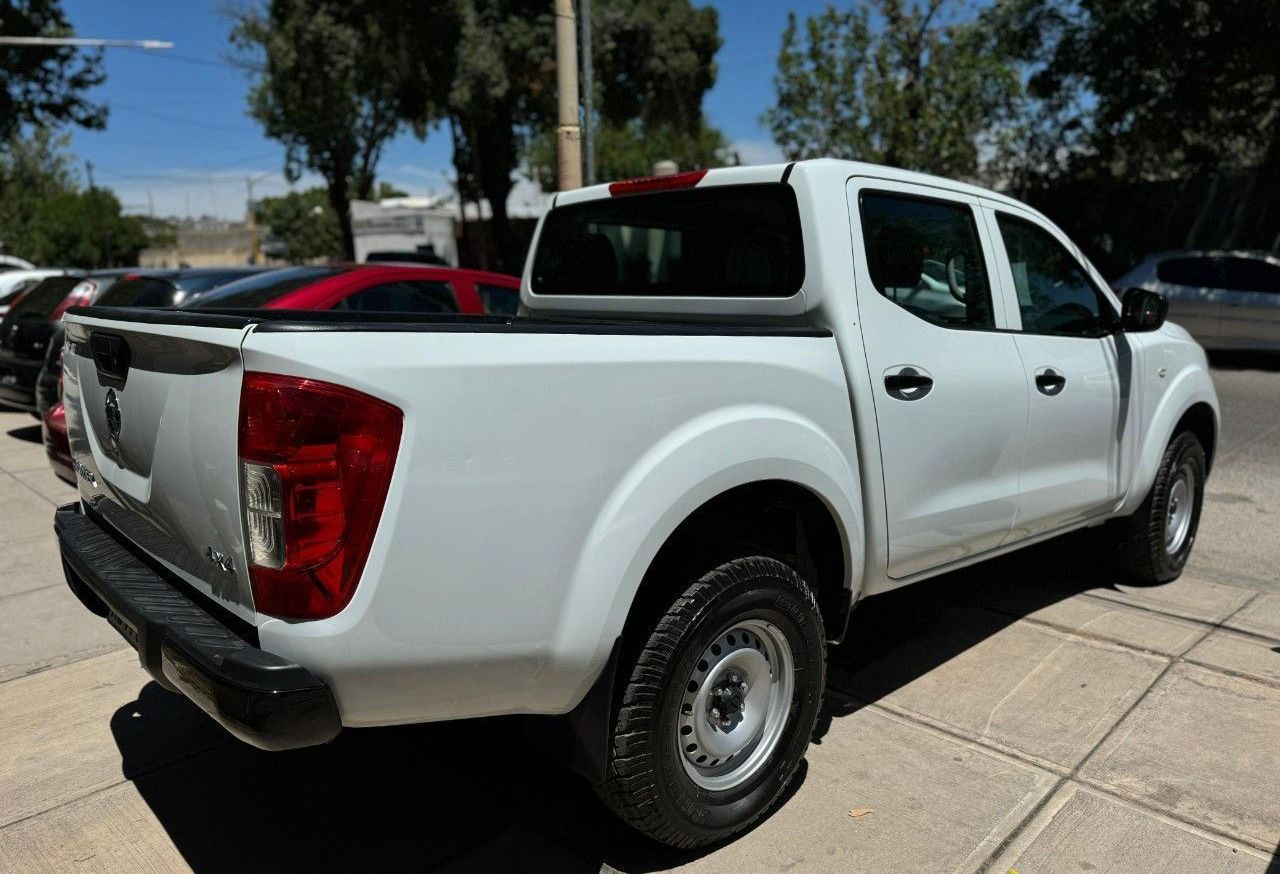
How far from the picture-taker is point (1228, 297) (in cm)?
1358

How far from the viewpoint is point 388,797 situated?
127 inches

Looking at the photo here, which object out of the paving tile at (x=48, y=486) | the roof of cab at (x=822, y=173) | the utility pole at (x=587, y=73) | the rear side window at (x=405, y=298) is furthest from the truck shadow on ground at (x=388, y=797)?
the utility pole at (x=587, y=73)

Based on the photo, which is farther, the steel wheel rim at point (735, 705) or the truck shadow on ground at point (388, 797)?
the truck shadow on ground at point (388, 797)

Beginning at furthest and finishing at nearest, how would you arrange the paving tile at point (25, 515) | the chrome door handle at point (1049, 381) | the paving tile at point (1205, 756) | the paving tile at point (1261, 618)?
the paving tile at point (25, 515)
the paving tile at point (1261, 618)
the chrome door handle at point (1049, 381)
the paving tile at point (1205, 756)

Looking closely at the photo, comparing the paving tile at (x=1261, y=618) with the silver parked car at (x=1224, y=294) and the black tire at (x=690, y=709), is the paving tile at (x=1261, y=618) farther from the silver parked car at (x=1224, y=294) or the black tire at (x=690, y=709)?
the silver parked car at (x=1224, y=294)

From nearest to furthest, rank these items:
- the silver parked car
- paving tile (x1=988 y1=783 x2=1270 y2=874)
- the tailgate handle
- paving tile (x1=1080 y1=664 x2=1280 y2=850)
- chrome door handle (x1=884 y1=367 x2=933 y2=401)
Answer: the tailgate handle, paving tile (x1=988 y1=783 x2=1270 y2=874), paving tile (x1=1080 y1=664 x2=1280 y2=850), chrome door handle (x1=884 y1=367 x2=933 y2=401), the silver parked car

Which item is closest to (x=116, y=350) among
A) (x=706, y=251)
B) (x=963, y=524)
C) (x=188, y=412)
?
(x=188, y=412)

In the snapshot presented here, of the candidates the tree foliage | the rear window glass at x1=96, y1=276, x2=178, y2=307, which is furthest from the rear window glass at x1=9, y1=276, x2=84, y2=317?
the tree foliage

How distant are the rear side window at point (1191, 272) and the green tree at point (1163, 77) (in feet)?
14.4

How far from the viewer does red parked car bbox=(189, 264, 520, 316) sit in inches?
250

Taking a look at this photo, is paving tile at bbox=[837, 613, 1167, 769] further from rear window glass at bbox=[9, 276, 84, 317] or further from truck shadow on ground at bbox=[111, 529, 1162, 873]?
rear window glass at bbox=[9, 276, 84, 317]

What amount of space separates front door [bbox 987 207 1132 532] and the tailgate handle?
299 cm

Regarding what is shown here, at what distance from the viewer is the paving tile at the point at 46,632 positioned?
4352 mm

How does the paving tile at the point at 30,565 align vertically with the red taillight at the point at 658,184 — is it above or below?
below
